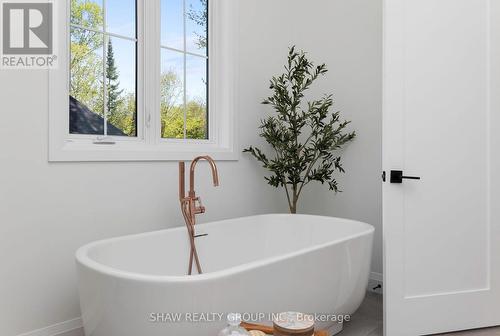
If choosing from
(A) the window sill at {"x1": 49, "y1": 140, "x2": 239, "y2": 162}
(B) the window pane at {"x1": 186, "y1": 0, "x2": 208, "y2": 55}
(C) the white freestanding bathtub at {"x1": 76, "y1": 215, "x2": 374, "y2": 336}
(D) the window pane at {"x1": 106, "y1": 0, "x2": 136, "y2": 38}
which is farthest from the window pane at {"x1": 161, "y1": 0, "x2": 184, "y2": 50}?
(C) the white freestanding bathtub at {"x1": 76, "y1": 215, "x2": 374, "y2": 336}

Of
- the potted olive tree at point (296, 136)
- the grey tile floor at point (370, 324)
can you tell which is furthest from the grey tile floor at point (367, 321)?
the potted olive tree at point (296, 136)

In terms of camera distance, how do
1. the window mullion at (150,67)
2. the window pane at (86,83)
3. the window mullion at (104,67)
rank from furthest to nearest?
the window mullion at (150,67)
the window mullion at (104,67)
the window pane at (86,83)

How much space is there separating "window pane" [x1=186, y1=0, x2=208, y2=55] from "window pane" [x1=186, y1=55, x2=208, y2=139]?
0.28 feet

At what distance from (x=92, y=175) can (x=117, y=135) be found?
0.42 m

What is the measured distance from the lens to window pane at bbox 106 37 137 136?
Result: 2586 millimetres

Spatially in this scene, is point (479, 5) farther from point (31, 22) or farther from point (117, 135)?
point (31, 22)

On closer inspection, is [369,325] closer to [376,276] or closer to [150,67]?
[376,276]

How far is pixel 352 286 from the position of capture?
2168 mm

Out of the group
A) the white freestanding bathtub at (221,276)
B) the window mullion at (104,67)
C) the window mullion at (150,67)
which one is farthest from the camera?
the window mullion at (150,67)

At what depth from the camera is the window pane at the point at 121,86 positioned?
2.59m

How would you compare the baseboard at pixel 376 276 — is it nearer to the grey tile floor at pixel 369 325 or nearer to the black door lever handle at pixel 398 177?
the grey tile floor at pixel 369 325

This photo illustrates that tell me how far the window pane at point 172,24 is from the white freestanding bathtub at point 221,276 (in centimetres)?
137

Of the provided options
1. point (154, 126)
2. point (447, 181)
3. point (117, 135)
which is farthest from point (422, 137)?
point (117, 135)
